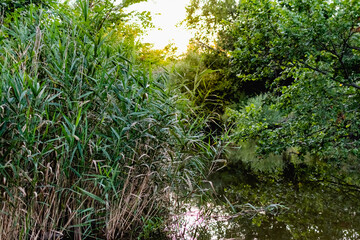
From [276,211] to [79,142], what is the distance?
3.32m

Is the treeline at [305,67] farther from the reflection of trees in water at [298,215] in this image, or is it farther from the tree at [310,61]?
the reflection of trees in water at [298,215]

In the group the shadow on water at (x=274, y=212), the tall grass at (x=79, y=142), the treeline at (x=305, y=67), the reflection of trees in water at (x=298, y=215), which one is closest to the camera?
the tall grass at (x=79, y=142)

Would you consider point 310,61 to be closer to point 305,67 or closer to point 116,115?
point 305,67

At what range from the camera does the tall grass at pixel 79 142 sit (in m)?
2.27

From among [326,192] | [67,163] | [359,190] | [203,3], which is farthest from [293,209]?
[203,3]

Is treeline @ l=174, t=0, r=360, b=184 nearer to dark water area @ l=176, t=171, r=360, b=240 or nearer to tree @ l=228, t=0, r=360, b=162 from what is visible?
tree @ l=228, t=0, r=360, b=162

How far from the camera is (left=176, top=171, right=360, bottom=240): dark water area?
3448 mm

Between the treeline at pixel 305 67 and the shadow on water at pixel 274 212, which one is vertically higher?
the treeline at pixel 305 67

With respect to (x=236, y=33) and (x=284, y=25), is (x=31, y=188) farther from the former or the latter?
(x=236, y=33)

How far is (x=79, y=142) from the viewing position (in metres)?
2.42

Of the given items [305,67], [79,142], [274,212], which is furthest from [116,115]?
[305,67]

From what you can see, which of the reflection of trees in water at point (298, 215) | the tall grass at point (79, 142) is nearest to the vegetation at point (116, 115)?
the tall grass at point (79, 142)

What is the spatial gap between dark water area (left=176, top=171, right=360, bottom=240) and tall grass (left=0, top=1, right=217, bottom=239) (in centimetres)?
65

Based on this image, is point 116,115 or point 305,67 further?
point 305,67
